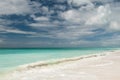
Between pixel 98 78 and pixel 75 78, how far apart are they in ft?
3.10

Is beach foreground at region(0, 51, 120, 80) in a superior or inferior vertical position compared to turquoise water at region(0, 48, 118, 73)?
superior

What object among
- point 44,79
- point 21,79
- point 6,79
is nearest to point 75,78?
point 44,79

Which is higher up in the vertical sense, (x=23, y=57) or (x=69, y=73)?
(x=69, y=73)

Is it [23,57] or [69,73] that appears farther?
[23,57]

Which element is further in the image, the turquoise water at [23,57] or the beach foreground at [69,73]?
the turquoise water at [23,57]

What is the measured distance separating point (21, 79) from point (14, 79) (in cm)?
33

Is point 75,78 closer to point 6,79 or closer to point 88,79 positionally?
point 88,79

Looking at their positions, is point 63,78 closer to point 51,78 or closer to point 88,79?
point 51,78

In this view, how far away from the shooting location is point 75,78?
877 centimetres

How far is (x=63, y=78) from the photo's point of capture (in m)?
8.81

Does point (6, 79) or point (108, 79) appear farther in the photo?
point (6, 79)

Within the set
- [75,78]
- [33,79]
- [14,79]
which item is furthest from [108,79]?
[14,79]

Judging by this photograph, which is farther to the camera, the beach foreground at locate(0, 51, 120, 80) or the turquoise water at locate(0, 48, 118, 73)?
the turquoise water at locate(0, 48, 118, 73)

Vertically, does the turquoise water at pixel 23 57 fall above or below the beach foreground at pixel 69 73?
below
